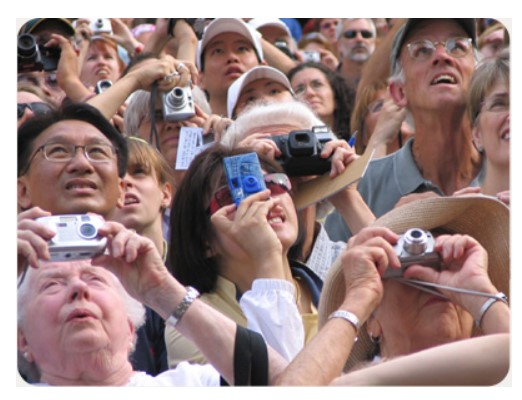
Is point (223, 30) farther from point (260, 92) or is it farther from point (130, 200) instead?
point (130, 200)

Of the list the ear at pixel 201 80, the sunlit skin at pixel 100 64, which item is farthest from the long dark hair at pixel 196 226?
the sunlit skin at pixel 100 64

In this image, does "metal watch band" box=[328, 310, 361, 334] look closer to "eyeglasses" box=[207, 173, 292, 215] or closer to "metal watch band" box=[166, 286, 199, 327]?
"metal watch band" box=[166, 286, 199, 327]

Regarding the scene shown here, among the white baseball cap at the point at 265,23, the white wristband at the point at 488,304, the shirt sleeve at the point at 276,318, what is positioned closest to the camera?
the white wristband at the point at 488,304

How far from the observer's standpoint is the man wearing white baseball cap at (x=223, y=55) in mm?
5945

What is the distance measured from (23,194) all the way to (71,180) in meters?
0.15

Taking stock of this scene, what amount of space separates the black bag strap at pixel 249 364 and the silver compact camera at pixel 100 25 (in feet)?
10.1

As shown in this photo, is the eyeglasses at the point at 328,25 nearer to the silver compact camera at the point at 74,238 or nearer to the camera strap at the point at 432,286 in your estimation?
the camera strap at the point at 432,286

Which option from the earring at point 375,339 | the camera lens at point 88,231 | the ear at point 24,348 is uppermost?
the camera lens at point 88,231

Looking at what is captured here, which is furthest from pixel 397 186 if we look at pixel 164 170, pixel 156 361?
pixel 156 361

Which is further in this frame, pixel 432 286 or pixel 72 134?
pixel 72 134

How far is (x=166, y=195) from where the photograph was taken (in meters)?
4.97

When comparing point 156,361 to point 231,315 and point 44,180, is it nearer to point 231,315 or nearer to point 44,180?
point 231,315

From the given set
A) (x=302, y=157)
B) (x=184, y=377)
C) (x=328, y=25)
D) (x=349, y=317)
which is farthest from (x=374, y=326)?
(x=328, y=25)

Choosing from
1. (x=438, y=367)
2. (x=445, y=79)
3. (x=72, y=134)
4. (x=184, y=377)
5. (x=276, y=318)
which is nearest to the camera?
(x=438, y=367)
